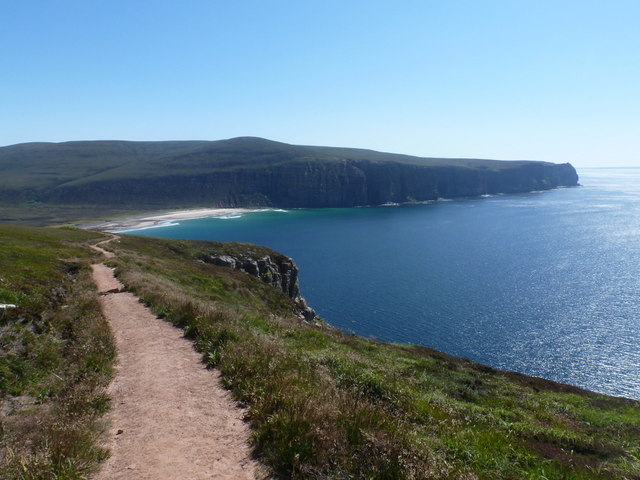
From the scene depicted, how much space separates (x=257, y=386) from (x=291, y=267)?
61.3 metres

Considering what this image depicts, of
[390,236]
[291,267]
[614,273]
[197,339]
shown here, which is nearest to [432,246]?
[390,236]

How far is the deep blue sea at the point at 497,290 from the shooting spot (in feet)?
163

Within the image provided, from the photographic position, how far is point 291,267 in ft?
232

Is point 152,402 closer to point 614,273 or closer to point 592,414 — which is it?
point 592,414

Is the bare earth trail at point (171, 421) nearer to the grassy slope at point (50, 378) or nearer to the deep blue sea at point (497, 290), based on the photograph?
the grassy slope at point (50, 378)

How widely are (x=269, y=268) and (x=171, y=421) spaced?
5764 centimetres

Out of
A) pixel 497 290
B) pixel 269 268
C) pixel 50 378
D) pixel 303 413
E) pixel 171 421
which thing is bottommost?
pixel 497 290

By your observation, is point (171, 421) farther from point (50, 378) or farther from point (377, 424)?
point (50, 378)

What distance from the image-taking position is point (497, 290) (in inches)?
2975

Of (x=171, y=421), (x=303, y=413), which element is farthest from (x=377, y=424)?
(x=171, y=421)

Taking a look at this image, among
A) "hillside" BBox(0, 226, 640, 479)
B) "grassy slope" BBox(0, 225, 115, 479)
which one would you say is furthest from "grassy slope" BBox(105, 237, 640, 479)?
"grassy slope" BBox(0, 225, 115, 479)

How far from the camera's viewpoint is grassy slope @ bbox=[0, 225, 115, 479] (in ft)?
22.0

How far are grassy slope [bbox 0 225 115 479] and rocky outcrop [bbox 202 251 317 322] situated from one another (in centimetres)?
3891

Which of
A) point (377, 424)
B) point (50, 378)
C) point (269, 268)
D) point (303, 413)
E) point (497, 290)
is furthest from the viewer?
point (497, 290)
